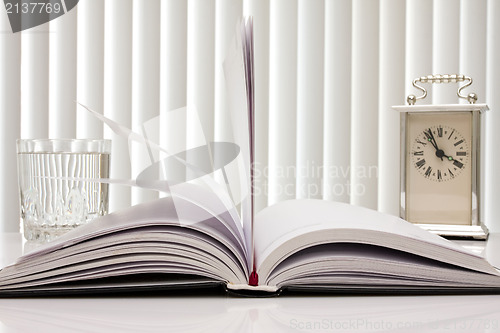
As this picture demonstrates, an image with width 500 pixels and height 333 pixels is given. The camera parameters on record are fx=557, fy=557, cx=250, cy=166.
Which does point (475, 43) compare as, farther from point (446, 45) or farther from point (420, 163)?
point (420, 163)

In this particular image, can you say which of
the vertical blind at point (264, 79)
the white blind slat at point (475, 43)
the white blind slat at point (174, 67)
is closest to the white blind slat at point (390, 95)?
the vertical blind at point (264, 79)

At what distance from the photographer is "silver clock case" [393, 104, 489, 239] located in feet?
3.83

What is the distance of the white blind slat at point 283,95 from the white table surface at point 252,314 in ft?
3.11

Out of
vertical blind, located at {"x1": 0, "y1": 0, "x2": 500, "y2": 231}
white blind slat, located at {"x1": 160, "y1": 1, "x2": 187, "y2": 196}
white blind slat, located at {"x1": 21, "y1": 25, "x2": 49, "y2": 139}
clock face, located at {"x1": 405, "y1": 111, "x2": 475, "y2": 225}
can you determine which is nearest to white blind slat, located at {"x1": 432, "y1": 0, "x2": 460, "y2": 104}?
vertical blind, located at {"x1": 0, "y1": 0, "x2": 500, "y2": 231}

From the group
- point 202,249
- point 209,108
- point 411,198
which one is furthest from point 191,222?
point 209,108

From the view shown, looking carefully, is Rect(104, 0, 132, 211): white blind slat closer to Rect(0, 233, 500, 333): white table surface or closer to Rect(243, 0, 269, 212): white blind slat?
Rect(243, 0, 269, 212): white blind slat

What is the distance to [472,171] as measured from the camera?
120 cm

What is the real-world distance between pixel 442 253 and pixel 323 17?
1.06 m

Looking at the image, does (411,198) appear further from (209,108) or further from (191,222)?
(191,222)

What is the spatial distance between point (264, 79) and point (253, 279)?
3.36 ft

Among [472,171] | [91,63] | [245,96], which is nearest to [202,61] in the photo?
[91,63]

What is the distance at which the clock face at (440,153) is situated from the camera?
1210 mm

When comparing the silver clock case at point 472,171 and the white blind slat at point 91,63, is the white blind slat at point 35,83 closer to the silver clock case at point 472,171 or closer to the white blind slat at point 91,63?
the white blind slat at point 91,63

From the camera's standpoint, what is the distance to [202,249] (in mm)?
573
